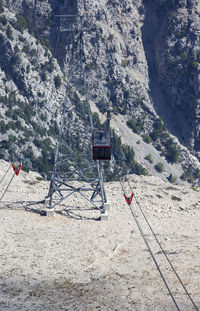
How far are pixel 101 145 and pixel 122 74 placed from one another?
132 m

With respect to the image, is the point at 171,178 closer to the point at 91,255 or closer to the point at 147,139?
the point at 147,139

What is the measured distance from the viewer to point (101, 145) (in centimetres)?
3098

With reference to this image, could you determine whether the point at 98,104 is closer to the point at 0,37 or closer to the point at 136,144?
the point at 136,144

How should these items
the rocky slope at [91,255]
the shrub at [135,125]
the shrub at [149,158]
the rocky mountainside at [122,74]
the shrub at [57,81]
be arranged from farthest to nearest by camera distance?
1. the shrub at [135,125]
2. the shrub at [57,81]
3. the shrub at [149,158]
4. the rocky mountainside at [122,74]
5. the rocky slope at [91,255]

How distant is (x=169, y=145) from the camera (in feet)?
477

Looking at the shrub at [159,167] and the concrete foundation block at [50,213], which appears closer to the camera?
the concrete foundation block at [50,213]

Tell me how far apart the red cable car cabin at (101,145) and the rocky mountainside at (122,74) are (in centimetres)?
8800

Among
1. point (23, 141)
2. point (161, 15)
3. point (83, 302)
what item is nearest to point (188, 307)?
point (83, 302)

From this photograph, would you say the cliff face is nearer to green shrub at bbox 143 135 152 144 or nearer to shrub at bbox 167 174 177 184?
green shrub at bbox 143 135 152 144

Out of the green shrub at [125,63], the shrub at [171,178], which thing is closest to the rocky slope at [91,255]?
the shrub at [171,178]

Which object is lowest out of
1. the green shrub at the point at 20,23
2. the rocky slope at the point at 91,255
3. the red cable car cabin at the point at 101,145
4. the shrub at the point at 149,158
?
the shrub at the point at 149,158

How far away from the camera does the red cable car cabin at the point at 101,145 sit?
101ft

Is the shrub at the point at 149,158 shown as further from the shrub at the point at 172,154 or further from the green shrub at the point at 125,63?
the green shrub at the point at 125,63

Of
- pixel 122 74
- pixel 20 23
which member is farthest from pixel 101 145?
pixel 122 74
